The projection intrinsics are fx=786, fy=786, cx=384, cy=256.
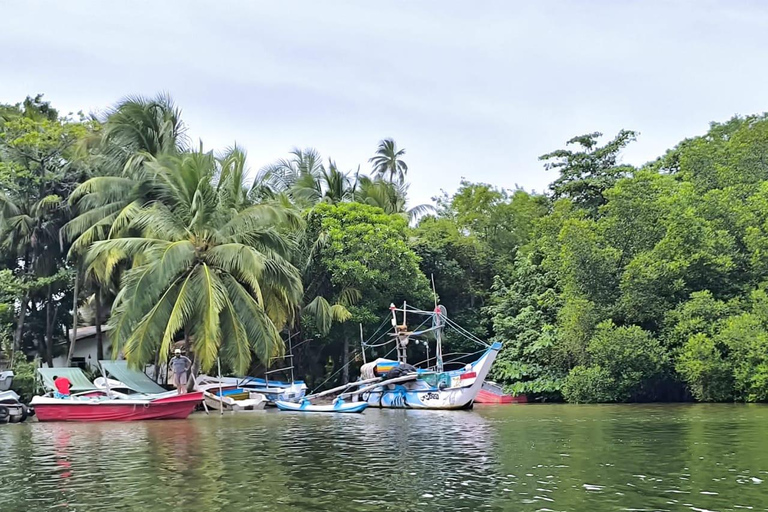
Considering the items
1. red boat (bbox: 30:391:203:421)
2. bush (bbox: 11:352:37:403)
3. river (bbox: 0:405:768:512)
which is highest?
bush (bbox: 11:352:37:403)

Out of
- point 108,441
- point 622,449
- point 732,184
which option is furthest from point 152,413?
point 732,184

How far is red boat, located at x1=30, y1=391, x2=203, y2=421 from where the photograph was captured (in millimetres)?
22859

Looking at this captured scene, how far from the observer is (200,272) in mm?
24828

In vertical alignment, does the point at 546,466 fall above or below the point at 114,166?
below

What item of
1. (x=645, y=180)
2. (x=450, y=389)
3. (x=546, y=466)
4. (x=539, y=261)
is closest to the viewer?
(x=546, y=466)

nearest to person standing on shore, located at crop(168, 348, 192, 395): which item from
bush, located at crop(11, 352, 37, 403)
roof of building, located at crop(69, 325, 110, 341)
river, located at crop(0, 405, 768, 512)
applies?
river, located at crop(0, 405, 768, 512)

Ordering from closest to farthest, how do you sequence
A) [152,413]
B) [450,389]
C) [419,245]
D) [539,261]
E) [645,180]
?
[152,413] < [450,389] < [645,180] < [539,261] < [419,245]

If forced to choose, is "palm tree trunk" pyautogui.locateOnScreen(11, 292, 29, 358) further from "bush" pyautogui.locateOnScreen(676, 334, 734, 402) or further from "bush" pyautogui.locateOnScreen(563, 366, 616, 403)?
"bush" pyautogui.locateOnScreen(676, 334, 734, 402)

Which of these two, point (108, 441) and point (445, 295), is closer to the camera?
point (108, 441)

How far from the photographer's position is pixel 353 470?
11.9 meters

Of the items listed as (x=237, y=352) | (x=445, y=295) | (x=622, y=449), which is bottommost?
(x=622, y=449)

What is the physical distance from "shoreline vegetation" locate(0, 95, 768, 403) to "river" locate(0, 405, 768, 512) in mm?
5470

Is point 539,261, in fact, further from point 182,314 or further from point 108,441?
point 108,441

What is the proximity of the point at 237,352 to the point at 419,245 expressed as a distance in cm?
1458
